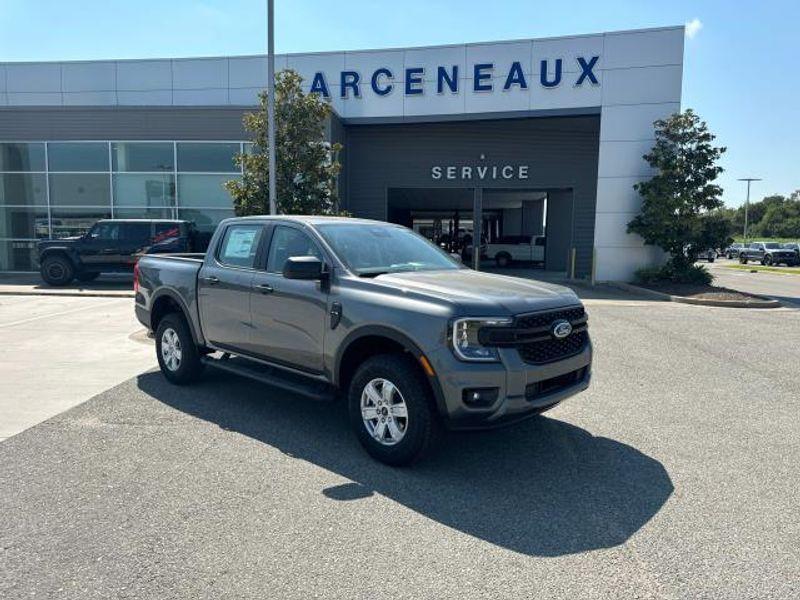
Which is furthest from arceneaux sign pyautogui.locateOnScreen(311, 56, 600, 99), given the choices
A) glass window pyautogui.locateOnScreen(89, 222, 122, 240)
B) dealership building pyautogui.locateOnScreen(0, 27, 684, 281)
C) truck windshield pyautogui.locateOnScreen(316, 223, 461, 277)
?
truck windshield pyautogui.locateOnScreen(316, 223, 461, 277)

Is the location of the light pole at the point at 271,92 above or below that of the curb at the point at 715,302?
above

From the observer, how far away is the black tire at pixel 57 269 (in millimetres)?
16812

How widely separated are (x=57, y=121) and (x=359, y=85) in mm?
10481

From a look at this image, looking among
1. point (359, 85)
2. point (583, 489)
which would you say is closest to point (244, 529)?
point (583, 489)

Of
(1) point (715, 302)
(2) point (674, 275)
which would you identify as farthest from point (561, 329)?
(2) point (674, 275)

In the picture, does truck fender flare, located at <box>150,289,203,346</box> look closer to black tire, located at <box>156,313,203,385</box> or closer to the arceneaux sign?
black tire, located at <box>156,313,203,385</box>

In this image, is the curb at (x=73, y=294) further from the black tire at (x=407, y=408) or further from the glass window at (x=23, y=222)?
the black tire at (x=407, y=408)

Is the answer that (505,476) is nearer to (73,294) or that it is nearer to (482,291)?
(482,291)

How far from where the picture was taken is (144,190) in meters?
19.8

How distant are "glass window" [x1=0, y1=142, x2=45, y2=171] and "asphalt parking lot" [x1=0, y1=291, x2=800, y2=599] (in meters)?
17.9

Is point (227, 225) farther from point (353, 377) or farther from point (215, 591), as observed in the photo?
point (215, 591)

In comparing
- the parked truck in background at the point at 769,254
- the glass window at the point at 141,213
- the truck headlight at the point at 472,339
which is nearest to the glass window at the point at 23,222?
the glass window at the point at 141,213

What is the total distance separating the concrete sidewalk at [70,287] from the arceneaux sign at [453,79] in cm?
941

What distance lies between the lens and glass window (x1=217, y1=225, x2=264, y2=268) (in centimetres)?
563
